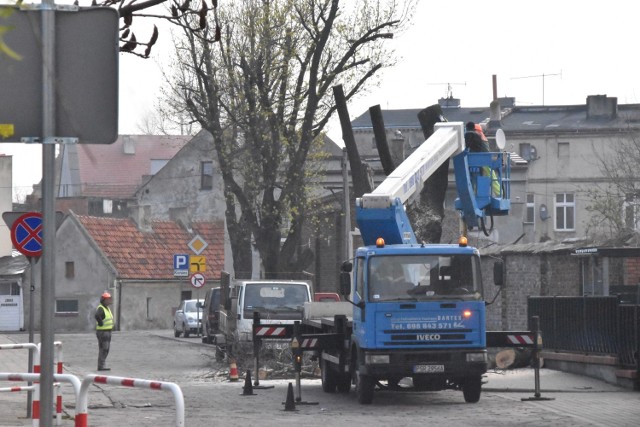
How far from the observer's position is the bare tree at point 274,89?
3909 cm

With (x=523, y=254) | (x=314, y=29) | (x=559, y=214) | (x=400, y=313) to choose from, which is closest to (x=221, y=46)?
(x=314, y=29)

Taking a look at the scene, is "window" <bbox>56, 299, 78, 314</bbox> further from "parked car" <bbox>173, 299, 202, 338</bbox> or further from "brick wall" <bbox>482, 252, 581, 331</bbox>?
"brick wall" <bbox>482, 252, 581, 331</bbox>

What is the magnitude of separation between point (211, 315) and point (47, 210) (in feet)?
107

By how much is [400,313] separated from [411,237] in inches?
72.7

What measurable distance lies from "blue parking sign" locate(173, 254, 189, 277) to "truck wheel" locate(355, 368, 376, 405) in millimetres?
25784

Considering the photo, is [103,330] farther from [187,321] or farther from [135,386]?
[187,321]

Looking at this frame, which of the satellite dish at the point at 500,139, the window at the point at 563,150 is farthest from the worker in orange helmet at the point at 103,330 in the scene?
the window at the point at 563,150

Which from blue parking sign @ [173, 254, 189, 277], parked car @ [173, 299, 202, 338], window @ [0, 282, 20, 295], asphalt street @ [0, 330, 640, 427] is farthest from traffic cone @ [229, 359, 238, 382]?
window @ [0, 282, 20, 295]

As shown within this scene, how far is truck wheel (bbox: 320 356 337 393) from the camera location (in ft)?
68.0

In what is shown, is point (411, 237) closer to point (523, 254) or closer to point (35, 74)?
point (523, 254)

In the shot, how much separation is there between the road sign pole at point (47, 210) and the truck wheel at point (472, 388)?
43.3 ft

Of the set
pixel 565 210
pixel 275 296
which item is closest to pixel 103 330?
pixel 275 296

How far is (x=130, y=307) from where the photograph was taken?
209 feet

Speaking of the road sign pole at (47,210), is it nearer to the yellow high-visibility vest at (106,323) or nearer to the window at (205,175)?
the yellow high-visibility vest at (106,323)
